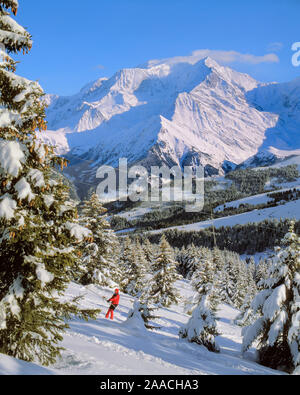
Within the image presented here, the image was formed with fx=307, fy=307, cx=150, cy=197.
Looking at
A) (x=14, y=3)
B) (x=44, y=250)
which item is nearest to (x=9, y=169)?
(x=44, y=250)

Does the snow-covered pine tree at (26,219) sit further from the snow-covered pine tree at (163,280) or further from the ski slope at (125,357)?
the snow-covered pine tree at (163,280)

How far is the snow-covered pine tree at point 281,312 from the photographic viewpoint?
12711 mm

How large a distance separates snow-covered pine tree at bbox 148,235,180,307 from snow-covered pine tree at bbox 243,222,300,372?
67.1 ft

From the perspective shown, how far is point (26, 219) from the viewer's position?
6.56 metres

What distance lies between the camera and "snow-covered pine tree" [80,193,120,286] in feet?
85.7

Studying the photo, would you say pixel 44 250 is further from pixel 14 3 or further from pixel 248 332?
pixel 248 332

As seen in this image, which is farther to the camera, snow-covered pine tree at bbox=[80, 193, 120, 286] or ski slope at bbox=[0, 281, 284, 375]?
snow-covered pine tree at bbox=[80, 193, 120, 286]

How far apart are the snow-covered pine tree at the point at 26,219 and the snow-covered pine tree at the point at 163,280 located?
91.6ft

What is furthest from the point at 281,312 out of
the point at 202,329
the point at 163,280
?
the point at 163,280

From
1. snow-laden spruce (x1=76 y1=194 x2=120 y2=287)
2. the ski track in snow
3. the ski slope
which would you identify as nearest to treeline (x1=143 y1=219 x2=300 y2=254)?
snow-laden spruce (x1=76 y1=194 x2=120 y2=287)

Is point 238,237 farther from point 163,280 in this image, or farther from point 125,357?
point 125,357

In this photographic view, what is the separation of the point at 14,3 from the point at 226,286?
6348 centimetres

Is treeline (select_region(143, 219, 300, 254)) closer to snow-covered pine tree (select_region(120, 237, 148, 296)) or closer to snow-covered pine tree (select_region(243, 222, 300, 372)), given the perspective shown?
snow-covered pine tree (select_region(120, 237, 148, 296))
